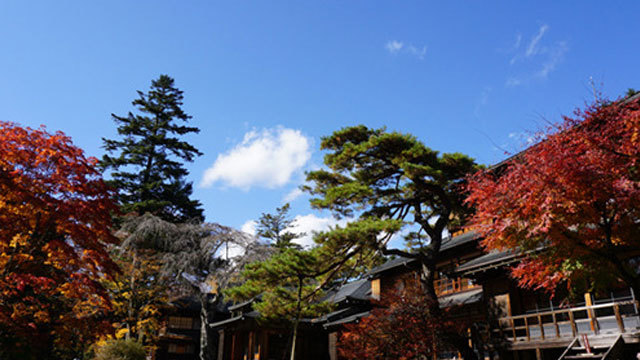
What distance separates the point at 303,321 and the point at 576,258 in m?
20.1

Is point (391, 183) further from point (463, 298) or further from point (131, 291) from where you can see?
point (131, 291)

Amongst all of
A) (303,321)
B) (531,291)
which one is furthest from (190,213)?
(531,291)

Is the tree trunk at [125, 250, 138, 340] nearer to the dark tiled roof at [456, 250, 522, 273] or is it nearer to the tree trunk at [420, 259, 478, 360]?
the tree trunk at [420, 259, 478, 360]

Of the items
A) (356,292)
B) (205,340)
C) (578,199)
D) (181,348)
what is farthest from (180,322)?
(578,199)

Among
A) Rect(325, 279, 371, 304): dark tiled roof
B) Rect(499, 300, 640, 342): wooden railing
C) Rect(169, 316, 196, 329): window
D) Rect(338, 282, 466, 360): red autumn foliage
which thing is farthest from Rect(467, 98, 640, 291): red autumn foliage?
Rect(169, 316, 196, 329): window

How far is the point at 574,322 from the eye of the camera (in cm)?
1206

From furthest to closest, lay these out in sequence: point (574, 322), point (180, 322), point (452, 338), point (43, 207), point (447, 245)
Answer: point (180, 322) → point (447, 245) → point (452, 338) → point (574, 322) → point (43, 207)

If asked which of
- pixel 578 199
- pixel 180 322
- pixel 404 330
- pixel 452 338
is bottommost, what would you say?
pixel 452 338

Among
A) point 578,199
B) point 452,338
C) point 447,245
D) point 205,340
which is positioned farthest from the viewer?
point 205,340

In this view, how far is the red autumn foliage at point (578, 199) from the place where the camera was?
25.8 ft

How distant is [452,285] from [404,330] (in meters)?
6.41

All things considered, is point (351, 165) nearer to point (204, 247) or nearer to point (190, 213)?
point (204, 247)

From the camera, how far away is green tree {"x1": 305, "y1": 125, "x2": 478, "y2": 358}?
14.7m

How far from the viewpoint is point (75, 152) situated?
9.75 m
